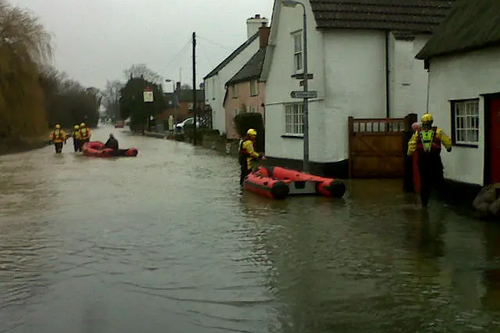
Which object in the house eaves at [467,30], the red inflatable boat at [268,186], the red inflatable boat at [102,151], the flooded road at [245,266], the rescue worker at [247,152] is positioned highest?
the house eaves at [467,30]

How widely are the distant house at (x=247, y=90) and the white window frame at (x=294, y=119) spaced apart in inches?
746

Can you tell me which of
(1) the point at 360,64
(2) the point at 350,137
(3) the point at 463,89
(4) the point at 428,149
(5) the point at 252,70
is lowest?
(4) the point at 428,149

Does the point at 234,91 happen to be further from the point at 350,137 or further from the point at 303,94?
the point at 303,94

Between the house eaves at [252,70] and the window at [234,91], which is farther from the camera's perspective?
the window at [234,91]

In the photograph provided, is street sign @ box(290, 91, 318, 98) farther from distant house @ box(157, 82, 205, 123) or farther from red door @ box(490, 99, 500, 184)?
distant house @ box(157, 82, 205, 123)

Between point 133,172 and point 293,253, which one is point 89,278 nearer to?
point 293,253

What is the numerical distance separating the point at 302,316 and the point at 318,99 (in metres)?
15.6

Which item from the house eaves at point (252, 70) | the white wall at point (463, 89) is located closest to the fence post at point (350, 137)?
the white wall at point (463, 89)

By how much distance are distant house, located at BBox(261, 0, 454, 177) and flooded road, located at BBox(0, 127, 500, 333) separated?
5.35 meters

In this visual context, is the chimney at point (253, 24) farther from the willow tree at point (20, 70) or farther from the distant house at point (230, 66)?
the willow tree at point (20, 70)

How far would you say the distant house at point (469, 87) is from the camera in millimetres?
13492

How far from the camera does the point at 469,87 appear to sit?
47.2 feet

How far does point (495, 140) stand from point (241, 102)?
124 ft

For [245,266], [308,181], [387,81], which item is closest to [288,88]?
[387,81]
